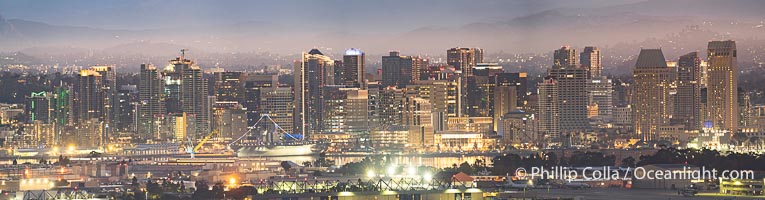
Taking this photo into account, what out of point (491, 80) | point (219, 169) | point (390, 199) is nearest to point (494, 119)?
point (491, 80)

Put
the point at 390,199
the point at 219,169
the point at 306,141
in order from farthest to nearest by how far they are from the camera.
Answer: the point at 306,141 < the point at 219,169 < the point at 390,199

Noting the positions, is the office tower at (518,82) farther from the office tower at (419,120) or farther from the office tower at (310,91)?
the office tower at (310,91)

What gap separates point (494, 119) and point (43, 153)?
16597 mm

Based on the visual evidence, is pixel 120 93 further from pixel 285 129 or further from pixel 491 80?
pixel 491 80

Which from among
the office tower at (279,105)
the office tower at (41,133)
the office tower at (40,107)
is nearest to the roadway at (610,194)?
the office tower at (41,133)

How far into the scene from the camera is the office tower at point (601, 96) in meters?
69.2

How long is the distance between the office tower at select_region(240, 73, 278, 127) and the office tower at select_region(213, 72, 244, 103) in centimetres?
26

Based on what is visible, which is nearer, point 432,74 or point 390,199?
point 390,199

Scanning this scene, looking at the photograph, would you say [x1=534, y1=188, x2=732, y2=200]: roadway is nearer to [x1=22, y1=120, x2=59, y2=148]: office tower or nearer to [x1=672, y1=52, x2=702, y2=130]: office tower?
[x1=672, y1=52, x2=702, y2=130]: office tower

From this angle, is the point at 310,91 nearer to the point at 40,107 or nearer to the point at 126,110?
the point at 126,110

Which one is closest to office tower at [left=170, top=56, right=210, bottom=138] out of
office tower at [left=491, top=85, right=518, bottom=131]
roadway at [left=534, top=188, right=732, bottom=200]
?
office tower at [left=491, top=85, right=518, bottom=131]

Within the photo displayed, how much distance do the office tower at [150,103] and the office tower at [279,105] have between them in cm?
361

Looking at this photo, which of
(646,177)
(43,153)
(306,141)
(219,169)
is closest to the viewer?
(646,177)

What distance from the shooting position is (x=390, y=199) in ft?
82.2
